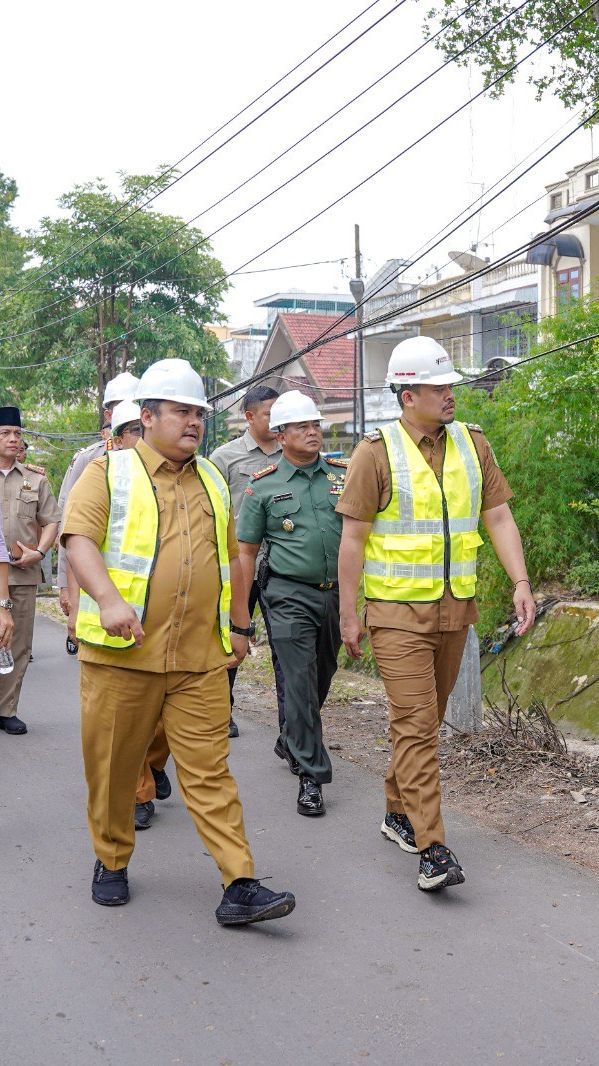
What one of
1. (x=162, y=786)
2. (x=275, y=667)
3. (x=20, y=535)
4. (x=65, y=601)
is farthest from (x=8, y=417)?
(x=162, y=786)

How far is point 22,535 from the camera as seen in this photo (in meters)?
8.99

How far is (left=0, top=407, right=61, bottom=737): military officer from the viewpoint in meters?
8.34

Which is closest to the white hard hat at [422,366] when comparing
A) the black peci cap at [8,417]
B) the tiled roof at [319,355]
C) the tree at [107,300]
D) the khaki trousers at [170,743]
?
the khaki trousers at [170,743]

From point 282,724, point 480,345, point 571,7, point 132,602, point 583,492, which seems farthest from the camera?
point 480,345

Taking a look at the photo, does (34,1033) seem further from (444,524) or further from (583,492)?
(583,492)

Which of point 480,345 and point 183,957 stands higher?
point 480,345

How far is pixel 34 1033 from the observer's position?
3.64m

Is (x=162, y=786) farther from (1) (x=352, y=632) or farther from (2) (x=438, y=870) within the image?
(2) (x=438, y=870)

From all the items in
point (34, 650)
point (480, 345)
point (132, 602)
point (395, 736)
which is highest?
point (480, 345)

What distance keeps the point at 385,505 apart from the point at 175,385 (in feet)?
3.70

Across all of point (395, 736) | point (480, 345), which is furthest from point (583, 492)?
point (480, 345)

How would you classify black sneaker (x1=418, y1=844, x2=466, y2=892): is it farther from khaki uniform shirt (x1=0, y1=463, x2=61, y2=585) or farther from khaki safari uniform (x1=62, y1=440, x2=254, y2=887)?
khaki uniform shirt (x1=0, y1=463, x2=61, y2=585)

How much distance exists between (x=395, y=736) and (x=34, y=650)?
8417 mm

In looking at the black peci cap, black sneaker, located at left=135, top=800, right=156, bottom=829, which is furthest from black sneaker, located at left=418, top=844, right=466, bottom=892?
the black peci cap
